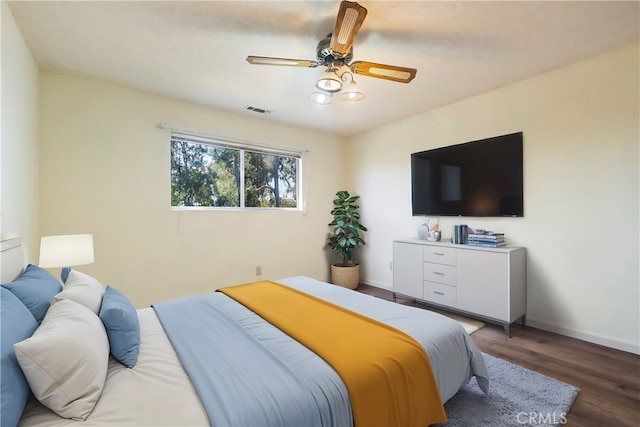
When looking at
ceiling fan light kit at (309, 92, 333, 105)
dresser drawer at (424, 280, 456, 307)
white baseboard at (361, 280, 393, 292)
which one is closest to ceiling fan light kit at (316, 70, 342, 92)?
ceiling fan light kit at (309, 92, 333, 105)

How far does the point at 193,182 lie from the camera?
338 centimetres

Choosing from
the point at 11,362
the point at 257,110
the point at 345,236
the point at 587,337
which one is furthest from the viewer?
the point at 345,236

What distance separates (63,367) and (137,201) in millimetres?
2367

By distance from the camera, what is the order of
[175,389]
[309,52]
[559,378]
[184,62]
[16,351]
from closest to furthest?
[16,351] < [175,389] < [559,378] < [309,52] < [184,62]

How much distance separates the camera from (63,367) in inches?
36.9

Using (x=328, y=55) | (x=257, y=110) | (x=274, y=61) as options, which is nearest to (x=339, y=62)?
(x=328, y=55)

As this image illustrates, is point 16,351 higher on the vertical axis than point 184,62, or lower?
lower

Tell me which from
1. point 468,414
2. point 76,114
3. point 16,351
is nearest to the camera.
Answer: point 16,351

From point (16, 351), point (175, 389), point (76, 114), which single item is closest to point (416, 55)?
point (175, 389)

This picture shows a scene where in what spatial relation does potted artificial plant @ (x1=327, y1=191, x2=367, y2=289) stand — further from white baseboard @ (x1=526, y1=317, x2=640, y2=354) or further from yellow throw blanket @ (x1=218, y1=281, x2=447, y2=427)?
yellow throw blanket @ (x1=218, y1=281, x2=447, y2=427)

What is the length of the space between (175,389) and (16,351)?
50 centimetres

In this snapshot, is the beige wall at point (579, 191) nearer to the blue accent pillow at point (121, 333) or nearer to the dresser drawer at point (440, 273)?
the dresser drawer at point (440, 273)

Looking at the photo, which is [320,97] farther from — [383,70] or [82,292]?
[82,292]

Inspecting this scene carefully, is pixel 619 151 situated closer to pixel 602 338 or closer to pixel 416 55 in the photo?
pixel 602 338
